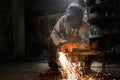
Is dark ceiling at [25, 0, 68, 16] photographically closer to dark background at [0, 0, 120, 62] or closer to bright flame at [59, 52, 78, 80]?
dark background at [0, 0, 120, 62]

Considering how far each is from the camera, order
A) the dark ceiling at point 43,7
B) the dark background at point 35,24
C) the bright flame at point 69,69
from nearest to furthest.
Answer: the bright flame at point 69,69 → the dark background at point 35,24 → the dark ceiling at point 43,7

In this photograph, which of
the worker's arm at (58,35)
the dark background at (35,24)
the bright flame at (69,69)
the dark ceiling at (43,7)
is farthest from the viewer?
the dark ceiling at (43,7)

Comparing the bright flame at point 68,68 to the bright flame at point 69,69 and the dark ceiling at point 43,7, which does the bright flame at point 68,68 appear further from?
Result: the dark ceiling at point 43,7

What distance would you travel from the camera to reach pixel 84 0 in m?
11.0

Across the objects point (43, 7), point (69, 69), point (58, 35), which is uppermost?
point (43, 7)

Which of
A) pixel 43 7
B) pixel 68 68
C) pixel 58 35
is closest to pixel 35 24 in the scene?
pixel 43 7

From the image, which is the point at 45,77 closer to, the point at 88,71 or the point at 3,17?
the point at 88,71

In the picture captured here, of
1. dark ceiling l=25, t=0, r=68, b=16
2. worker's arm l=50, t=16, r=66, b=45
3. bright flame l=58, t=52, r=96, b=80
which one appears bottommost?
bright flame l=58, t=52, r=96, b=80

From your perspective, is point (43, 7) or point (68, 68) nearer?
point (68, 68)

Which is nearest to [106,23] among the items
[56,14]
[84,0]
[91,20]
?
[91,20]

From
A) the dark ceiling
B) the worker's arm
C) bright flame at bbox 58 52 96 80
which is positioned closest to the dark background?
the dark ceiling

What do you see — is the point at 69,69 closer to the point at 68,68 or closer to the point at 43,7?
the point at 68,68

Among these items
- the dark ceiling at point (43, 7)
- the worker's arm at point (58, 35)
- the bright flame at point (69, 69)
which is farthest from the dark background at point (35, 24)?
the bright flame at point (69, 69)

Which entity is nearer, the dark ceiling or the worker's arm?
the worker's arm
